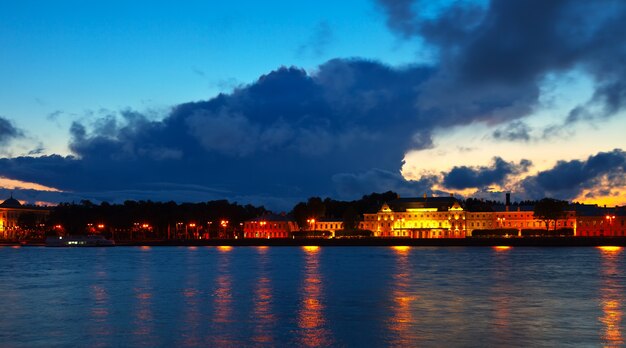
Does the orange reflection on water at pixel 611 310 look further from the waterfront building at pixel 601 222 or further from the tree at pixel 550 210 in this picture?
the waterfront building at pixel 601 222

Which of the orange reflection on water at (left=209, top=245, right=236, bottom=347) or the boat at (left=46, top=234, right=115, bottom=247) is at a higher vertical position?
the boat at (left=46, top=234, right=115, bottom=247)

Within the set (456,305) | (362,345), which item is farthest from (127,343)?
(456,305)

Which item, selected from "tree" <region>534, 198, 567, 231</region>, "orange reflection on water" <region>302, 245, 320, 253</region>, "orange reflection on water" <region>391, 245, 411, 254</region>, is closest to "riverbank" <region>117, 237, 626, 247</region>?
"orange reflection on water" <region>391, 245, 411, 254</region>

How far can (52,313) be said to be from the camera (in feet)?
121

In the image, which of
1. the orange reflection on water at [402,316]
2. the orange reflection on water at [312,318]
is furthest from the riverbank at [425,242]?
the orange reflection on water at [312,318]

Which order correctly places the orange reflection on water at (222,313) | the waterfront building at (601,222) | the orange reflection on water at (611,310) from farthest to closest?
the waterfront building at (601,222), the orange reflection on water at (222,313), the orange reflection on water at (611,310)

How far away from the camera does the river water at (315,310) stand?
28.1m

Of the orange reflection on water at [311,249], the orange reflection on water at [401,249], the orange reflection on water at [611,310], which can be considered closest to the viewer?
the orange reflection on water at [611,310]

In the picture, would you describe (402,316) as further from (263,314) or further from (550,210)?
(550,210)

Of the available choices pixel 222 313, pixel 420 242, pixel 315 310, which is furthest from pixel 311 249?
pixel 222 313

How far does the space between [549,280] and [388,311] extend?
83.9ft

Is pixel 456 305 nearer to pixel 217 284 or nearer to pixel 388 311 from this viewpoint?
pixel 388 311

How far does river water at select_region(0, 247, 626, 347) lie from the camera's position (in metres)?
28.1

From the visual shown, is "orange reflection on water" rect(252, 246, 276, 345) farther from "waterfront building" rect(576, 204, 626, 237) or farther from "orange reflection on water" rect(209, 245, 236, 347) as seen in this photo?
"waterfront building" rect(576, 204, 626, 237)
